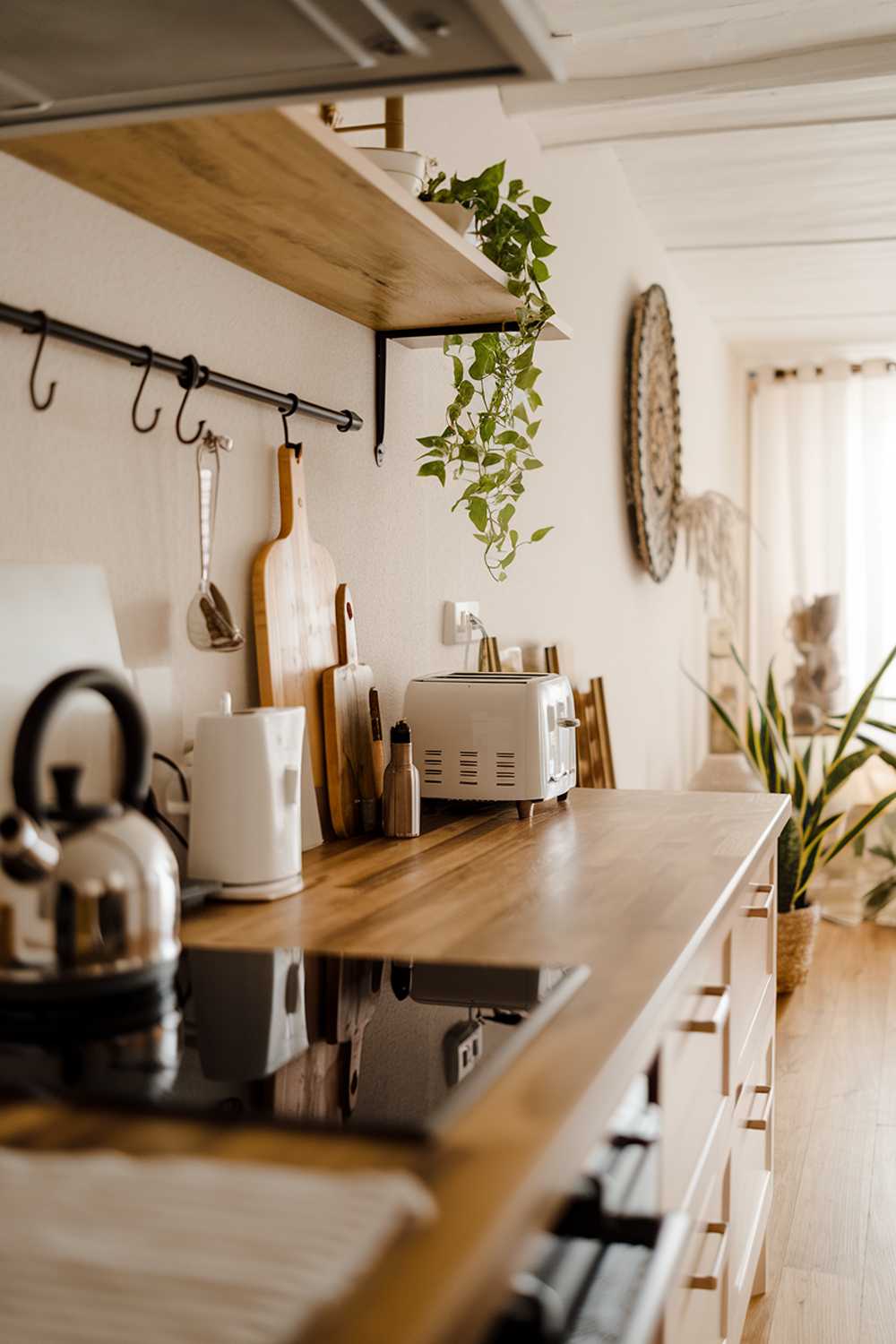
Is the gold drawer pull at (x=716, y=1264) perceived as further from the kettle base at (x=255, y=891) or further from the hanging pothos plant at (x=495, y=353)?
the hanging pothos plant at (x=495, y=353)

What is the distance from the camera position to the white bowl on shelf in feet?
5.20

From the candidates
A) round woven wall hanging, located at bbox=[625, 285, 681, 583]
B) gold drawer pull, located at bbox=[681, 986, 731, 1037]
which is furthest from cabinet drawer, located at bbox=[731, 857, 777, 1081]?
A: round woven wall hanging, located at bbox=[625, 285, 681, 583]

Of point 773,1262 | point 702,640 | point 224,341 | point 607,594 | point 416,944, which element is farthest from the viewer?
point 702,640

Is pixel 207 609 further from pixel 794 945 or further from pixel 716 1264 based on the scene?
pixel 794 945

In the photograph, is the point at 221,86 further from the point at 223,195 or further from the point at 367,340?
the point at 367,340

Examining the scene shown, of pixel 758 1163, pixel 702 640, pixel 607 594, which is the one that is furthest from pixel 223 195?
pixel 702 640

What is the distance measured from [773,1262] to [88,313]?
198 cm

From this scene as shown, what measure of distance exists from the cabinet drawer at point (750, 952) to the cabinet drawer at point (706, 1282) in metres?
0.18

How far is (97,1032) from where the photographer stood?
941 mm

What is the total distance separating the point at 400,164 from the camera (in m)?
1.60

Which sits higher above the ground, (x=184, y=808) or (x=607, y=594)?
(x=607, y=594)

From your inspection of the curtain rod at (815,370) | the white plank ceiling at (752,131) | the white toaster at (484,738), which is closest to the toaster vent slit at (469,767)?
the white toaster at (484,738)

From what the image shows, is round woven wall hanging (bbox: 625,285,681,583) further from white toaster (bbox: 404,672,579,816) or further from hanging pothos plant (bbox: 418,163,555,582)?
white toaster (bbox: 404,672,579,816)

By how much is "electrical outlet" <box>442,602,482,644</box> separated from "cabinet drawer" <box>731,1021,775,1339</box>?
0.86 m
